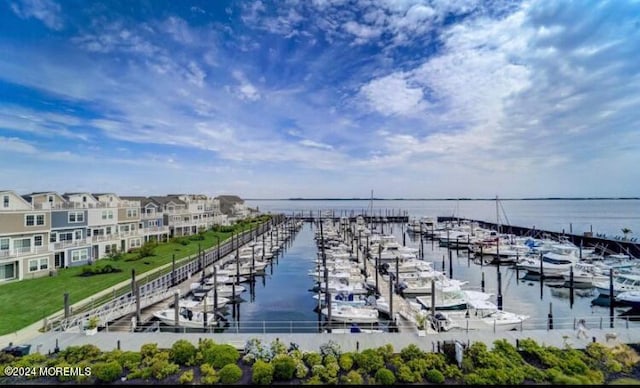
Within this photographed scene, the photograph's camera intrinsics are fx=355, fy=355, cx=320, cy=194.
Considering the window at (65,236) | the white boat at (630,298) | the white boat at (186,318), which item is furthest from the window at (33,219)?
the white boat at (630,298)

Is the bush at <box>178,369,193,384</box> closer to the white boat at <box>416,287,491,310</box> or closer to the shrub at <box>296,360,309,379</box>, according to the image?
the shrub at <box>296,360,309,379</box>

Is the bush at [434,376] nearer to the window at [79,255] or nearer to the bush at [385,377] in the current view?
the bush at [385,377]

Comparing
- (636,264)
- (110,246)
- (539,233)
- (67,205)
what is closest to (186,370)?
(67,205)

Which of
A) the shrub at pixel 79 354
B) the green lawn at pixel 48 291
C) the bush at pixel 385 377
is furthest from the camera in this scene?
the green lawn at pixel 48 291

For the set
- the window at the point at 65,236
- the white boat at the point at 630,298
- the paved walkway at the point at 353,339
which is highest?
the window at the point at 65,236

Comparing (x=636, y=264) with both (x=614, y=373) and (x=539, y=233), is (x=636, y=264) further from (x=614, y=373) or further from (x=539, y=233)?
(x=614, y=373)

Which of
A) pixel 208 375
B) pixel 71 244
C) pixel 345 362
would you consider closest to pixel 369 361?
pixel 345 362

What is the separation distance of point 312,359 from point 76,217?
3854cm

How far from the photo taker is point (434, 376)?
13359mm

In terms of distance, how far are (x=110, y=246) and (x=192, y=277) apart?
14.5 metres

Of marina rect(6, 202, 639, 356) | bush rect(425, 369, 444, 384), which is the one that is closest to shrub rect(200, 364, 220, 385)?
marina rect(6, 202, 639, 356)

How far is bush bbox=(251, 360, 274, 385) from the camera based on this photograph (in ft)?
43.7

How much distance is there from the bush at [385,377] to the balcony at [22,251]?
35.4 m

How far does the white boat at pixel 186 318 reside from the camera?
25.9 m
